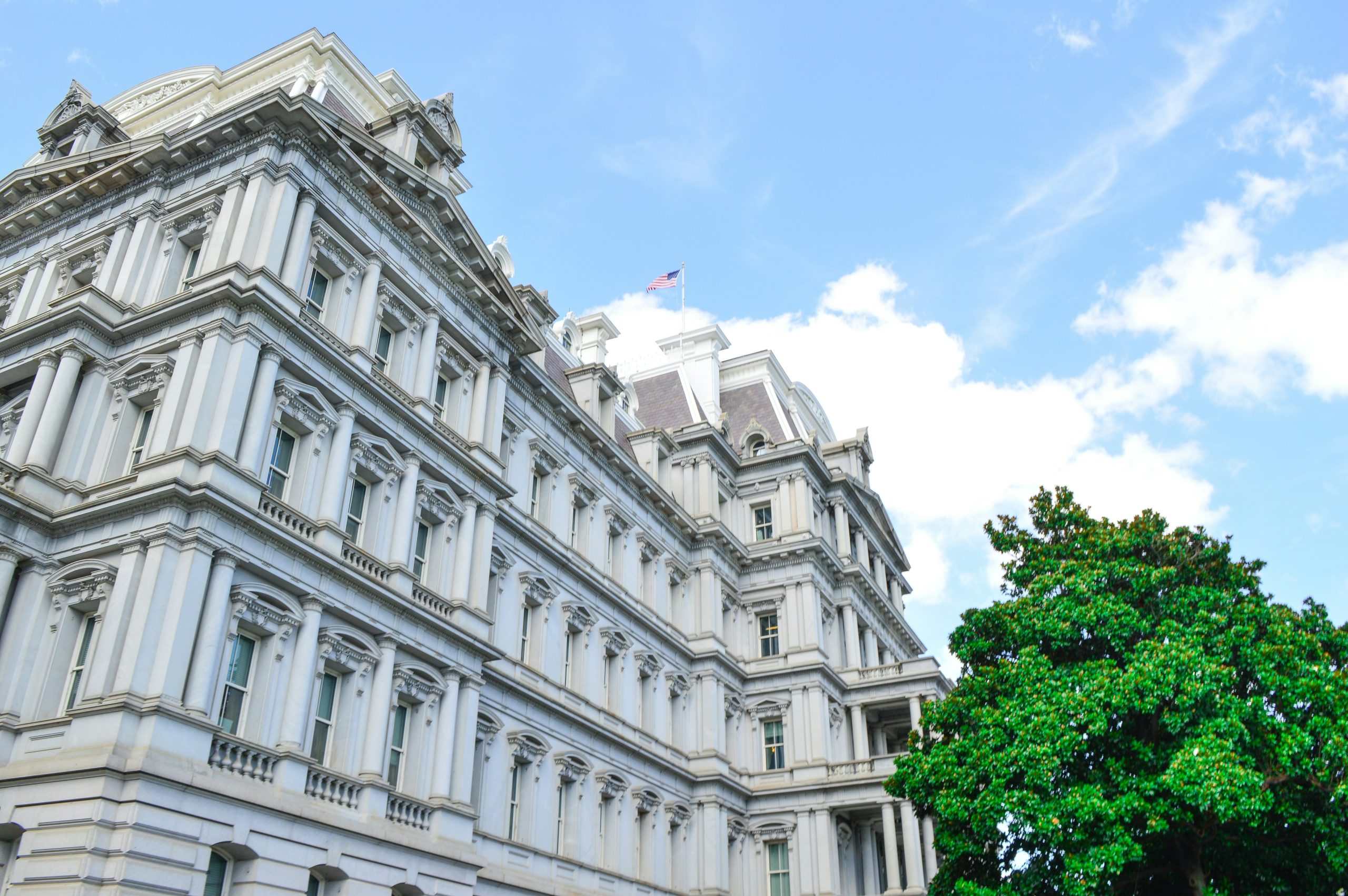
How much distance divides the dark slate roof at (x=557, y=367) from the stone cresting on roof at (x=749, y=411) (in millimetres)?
10349

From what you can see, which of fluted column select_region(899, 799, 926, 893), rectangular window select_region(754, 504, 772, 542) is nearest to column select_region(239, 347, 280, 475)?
fluted column select_region(899, 799, 926, 893)

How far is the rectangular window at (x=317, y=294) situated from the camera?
77.4 ft

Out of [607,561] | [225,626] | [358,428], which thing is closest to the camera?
[225,626]

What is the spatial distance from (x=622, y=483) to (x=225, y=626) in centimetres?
2021

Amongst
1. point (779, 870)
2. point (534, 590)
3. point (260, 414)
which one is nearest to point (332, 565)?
point (260, 414)

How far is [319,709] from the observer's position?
20562 millimetres

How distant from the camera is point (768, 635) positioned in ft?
143

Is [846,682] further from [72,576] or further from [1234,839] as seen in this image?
[72,576]

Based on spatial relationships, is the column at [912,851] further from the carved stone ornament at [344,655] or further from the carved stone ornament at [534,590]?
the carved stone ornament at [344,655]

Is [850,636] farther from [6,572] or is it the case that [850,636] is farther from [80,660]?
[6,572]

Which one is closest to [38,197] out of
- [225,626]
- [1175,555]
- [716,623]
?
[225,626]

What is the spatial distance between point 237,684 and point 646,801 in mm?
17735

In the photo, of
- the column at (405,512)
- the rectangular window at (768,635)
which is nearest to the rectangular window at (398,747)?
the column at (405,512)

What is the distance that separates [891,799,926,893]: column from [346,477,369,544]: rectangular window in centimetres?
2207
